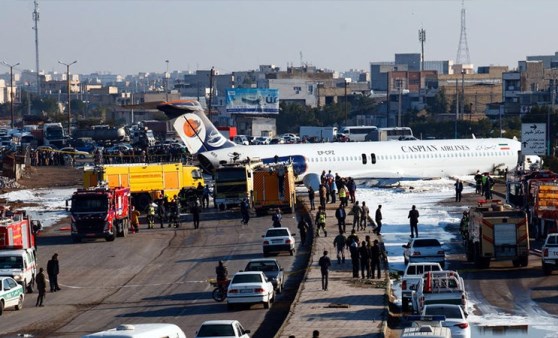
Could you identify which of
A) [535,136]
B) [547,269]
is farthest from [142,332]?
[535,136]

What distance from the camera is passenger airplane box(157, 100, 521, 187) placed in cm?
6912

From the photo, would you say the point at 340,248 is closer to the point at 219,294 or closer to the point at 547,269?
the point at 547,269

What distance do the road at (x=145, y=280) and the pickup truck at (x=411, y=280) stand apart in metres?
3.17

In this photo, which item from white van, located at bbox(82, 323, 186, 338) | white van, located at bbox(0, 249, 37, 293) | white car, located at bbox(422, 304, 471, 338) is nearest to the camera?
white van, located at bbox(82, 323, 186, 338)

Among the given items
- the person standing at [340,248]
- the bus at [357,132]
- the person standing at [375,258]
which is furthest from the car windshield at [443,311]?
the bus at [357,132]

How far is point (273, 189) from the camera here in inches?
2255

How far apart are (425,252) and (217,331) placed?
15358mm

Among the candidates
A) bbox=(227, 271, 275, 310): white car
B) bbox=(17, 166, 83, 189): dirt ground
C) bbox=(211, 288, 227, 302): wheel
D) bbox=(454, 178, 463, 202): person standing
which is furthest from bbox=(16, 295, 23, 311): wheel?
bbox=(17, 166, 83, 189): dirt ground

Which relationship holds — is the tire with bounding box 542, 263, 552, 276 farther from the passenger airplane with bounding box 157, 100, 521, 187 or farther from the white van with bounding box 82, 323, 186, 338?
the passenger airplane with bounding box 157, 100, 521, 187

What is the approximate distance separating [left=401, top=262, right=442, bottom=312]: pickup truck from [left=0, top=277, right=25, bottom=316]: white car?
413 inches

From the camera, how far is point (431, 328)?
2314 cm

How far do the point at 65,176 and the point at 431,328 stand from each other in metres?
73.8

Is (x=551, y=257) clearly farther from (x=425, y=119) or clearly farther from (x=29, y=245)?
(x=425, y=119)

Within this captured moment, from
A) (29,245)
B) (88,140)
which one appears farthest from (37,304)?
(88,140)
